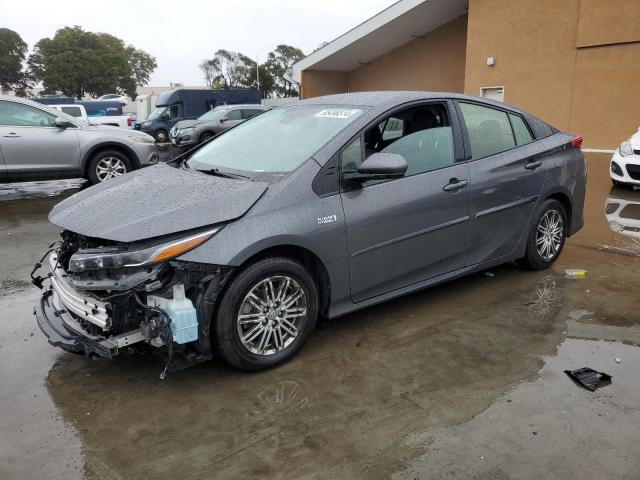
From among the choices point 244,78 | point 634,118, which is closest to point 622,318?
point 634,118

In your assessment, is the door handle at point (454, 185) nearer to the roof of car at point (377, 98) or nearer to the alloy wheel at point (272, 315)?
the roof of car at point (377, 98)

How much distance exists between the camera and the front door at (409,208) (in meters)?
3.47

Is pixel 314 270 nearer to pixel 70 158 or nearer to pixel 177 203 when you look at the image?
pixel 177 203

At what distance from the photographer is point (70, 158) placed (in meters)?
8.48

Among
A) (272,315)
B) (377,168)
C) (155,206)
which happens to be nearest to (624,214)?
(377,168)

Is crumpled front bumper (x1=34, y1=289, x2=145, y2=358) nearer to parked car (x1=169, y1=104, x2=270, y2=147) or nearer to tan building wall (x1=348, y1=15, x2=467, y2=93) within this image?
parked car (x1=169, y1=104, x2=270, y2=147)

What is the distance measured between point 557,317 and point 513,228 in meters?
0.83

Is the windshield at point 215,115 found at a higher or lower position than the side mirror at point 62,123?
higher

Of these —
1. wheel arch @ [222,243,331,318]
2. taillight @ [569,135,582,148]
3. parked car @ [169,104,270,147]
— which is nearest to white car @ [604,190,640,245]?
taillight @ [569,135,582,148]

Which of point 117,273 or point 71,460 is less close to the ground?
point 117,273

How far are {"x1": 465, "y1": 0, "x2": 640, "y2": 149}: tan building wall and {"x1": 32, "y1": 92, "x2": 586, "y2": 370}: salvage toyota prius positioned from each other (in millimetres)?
10793

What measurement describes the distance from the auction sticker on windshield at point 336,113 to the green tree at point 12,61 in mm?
78428

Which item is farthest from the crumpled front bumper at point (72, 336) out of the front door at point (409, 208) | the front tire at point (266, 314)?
the front door at point (409, 208)

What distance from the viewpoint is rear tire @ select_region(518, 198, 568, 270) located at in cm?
471
